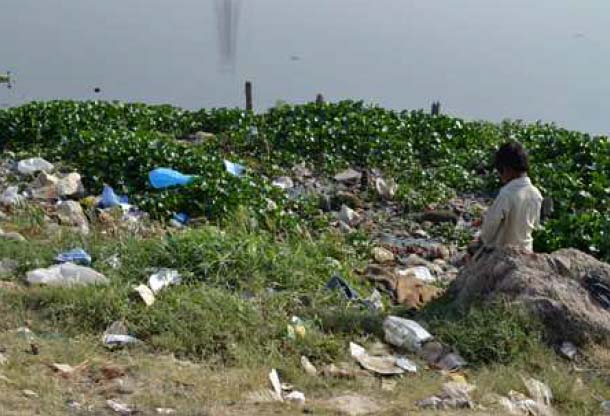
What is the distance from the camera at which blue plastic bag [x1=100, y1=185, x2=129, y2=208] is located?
7.99 m

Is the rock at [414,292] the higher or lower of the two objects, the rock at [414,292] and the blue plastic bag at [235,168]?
the lower

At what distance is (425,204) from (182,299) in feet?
13.6

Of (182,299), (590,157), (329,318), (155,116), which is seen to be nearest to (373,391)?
(329,318)

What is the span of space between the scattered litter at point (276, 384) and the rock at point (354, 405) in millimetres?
201

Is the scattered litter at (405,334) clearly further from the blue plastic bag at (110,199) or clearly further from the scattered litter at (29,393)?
the blue plastic bag at (110,199)

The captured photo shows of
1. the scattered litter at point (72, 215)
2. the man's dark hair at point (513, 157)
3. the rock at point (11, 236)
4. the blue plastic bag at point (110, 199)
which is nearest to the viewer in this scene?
the man's dark hair at point (513, 157)

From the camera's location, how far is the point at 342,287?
5.82 meters

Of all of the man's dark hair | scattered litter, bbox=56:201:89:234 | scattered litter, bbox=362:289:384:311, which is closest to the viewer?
the man's dark hair

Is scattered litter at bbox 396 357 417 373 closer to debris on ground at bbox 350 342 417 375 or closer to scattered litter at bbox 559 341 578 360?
debris on ground at bbox 350 342 417 375

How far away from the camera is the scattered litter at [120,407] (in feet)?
13.7

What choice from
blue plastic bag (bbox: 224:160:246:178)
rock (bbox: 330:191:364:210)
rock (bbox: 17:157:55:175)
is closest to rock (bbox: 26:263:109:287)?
blue plastic bag (bbox: 224:160:246:178)

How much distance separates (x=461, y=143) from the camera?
35.6ft

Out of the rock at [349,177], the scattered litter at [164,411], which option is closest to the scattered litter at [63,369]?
the scattered litter at [164,411]

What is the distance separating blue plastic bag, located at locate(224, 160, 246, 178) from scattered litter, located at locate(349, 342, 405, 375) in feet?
12.4
